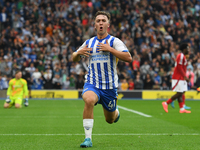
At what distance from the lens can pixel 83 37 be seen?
2495cm

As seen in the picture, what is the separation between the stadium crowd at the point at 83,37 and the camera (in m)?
22.6

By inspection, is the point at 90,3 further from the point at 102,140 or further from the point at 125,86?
the point at 102,140

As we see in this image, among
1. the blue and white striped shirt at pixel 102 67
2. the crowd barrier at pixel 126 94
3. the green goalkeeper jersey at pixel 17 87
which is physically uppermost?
the blue and white striped shirt at pixel 102 67

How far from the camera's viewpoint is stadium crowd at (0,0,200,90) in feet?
74.0

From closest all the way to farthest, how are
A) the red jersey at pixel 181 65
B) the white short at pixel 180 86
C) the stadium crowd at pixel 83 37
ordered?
the red jersey at pixel 181 65
the white short at pixel 180 86
the stadium crowd at pixel 83 37

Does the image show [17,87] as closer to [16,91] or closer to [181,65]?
[16,91]

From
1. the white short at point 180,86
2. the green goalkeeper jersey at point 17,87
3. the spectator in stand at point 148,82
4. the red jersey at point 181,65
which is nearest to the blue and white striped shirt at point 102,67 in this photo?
the red jersey at point 181,65

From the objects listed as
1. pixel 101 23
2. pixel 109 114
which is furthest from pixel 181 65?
pixel 101 23

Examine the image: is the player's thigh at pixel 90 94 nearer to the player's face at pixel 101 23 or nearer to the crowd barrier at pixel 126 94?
the player's face at pixel 101 23

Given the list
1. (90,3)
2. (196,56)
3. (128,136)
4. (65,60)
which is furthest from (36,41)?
(128,136)

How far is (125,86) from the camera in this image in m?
22.8

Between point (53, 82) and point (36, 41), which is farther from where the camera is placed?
point (36, 41)

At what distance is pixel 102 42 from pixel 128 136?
2.06 m

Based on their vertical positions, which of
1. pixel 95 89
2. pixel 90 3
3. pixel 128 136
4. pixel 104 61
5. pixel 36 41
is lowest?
pixel 128 136
